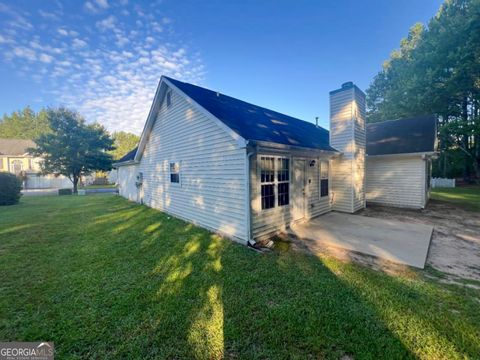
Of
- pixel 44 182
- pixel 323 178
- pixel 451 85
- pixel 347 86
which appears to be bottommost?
pixel 44 182

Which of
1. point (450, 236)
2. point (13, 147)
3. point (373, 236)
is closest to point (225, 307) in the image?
point (373, 236)

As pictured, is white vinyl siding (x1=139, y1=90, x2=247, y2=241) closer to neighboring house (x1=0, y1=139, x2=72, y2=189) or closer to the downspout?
the downspout

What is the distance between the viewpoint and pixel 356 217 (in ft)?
27.0

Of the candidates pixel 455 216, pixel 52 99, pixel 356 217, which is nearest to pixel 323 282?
pixel 356 217

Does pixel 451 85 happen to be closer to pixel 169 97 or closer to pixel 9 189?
pixel 169 97

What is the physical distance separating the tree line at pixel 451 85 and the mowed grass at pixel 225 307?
22331 millimetres

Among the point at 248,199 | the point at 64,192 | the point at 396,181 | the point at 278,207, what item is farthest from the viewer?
the point at 64,192

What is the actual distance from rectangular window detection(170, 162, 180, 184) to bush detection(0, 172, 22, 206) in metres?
12.5

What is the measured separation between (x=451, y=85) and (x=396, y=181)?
1557cm

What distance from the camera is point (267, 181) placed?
19.4ft

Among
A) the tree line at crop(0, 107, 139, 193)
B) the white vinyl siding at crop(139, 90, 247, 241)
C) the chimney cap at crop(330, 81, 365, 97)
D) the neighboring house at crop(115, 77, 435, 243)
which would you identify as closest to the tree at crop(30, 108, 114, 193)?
the tree line at crop(0, 107, 139, 193)

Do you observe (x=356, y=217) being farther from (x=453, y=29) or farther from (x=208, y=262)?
(x=453, y=29)

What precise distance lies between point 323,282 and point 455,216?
8403 millimetres

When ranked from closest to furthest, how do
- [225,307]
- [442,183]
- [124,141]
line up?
[225,307] < [442,183] < [124,141]
